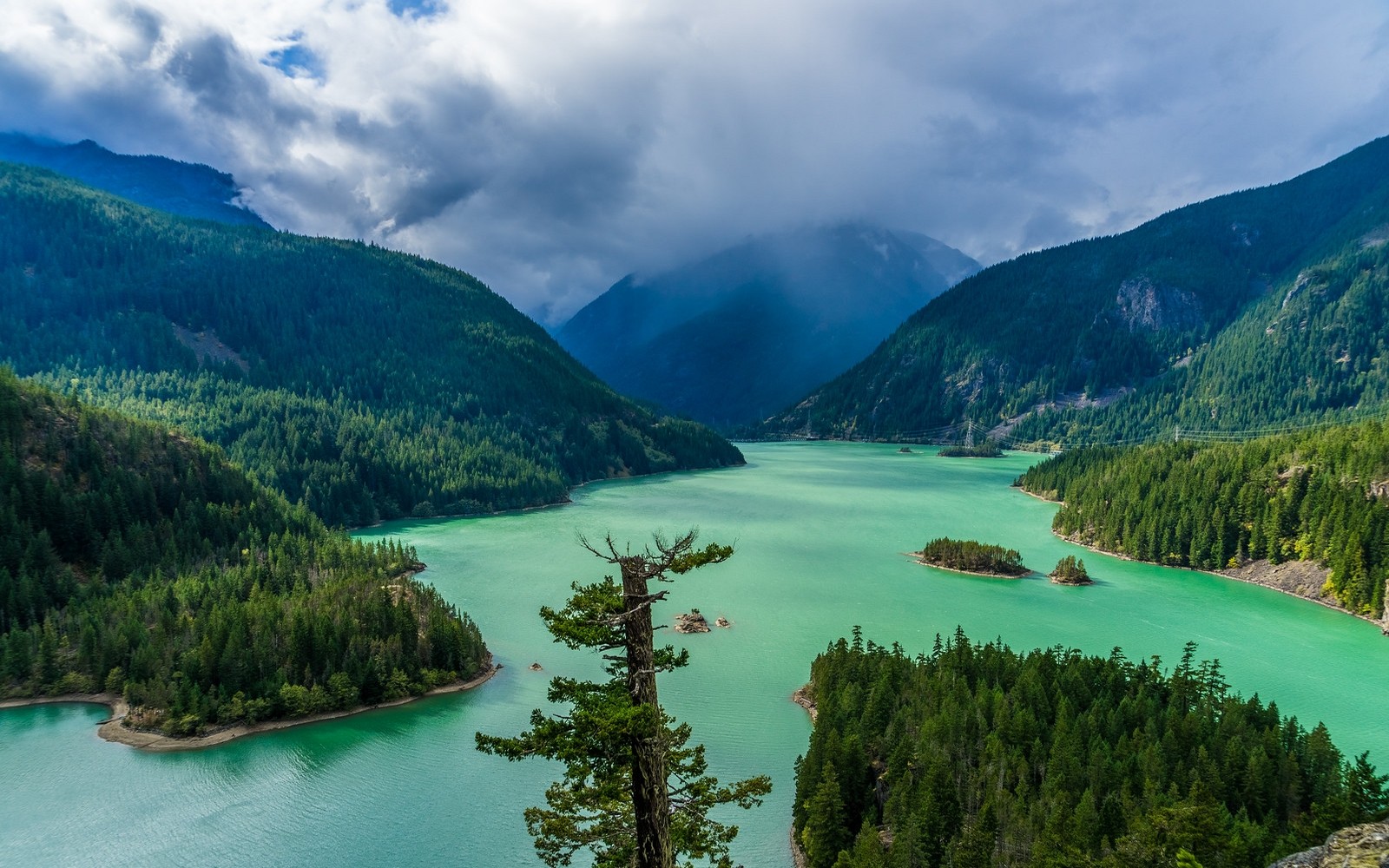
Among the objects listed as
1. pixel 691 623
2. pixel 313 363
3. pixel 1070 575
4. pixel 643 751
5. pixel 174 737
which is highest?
pixel 313 363

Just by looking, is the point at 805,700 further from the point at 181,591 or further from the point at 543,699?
the point at 181,591

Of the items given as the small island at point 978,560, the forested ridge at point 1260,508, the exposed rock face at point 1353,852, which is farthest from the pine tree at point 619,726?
the forested ridge at point 1260,508

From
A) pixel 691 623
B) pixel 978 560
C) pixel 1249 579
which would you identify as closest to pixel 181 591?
pixel 691 623

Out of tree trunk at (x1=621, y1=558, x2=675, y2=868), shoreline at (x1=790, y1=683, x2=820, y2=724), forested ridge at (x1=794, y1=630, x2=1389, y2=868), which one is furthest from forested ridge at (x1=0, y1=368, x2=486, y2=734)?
tree trunk at (x1=621, y1=558, x2=675, y2=868)

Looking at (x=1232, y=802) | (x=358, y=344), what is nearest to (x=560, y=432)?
(x=358, y=344)

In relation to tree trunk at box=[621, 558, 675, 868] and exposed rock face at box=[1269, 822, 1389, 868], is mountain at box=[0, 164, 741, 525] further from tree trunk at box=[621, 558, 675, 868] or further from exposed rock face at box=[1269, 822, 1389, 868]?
exposed rock face at box=[1269, 822, 1389, 868]

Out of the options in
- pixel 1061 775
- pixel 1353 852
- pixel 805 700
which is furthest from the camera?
pixel 805 700

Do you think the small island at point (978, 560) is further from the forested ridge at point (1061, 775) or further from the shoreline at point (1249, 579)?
the forested ridge at point (1061, 775)
